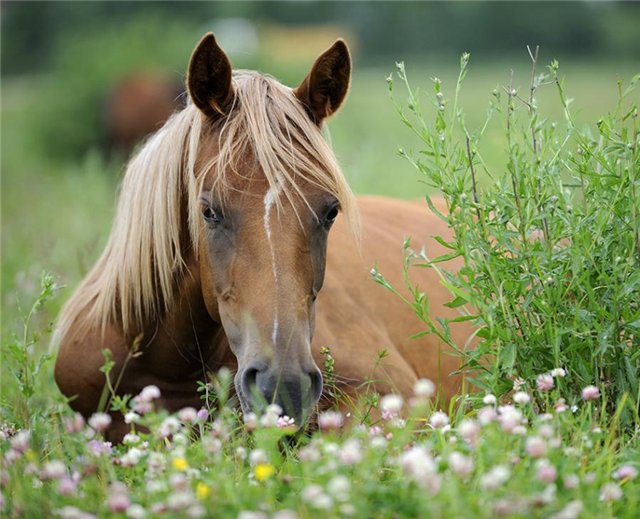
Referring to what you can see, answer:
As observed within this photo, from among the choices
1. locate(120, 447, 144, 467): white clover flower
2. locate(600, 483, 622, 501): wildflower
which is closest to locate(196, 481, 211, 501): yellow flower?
locate(120, 447, 144, 467): white clover flower

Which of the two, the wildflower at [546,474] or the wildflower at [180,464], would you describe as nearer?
the wildflower at [546,474]

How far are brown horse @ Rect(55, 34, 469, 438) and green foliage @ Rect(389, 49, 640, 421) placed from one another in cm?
38

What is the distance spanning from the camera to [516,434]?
2.31 meters

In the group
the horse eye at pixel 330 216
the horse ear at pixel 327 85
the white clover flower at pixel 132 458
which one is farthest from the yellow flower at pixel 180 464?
the horse ear at pixel 327 85

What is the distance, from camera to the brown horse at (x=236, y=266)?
2809 mm

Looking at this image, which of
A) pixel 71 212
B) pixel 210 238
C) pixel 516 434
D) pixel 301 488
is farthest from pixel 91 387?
pixel 71 212

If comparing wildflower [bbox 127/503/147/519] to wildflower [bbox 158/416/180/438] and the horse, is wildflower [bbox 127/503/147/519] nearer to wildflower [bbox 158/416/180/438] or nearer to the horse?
wildflower [bbox 158/416/180/438]

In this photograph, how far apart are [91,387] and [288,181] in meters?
1.33

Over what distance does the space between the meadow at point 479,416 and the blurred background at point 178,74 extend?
15.3 inches

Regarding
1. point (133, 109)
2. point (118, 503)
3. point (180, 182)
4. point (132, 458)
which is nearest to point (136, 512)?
point (118, 503)

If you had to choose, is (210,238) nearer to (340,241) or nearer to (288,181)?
(288,181)

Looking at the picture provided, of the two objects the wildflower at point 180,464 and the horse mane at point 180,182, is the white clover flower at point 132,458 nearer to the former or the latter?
the wildflower at point 180,464

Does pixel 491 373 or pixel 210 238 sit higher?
pixel 210 238

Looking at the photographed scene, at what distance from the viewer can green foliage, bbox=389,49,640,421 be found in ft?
9.48
